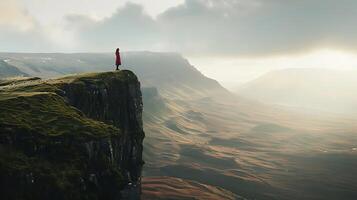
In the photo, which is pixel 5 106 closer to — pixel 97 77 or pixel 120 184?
pixel 120 184

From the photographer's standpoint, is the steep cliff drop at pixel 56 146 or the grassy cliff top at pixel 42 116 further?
the grassy cliff top at pixel 42 116

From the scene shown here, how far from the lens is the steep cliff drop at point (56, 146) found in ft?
165

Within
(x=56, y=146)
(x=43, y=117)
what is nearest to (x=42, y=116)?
(x=43, y=117)

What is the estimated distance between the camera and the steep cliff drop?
165 feet

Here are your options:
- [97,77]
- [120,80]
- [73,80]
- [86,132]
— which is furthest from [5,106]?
[120,80]

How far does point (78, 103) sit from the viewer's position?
75438mm

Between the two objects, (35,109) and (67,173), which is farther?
(35,109)

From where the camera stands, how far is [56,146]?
5500 cm

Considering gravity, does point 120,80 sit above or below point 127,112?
above

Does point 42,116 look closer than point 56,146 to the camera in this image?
No

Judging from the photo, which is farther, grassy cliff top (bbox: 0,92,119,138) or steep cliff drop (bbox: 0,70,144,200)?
grassy cliff top (bbox: 0,92,119,138)

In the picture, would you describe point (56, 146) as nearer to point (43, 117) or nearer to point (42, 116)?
point (43, 117)

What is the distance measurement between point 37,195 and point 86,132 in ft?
37.4

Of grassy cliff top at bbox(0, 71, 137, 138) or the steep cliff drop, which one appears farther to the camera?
grassy cliff top at bbox(0, 71, 137, 138)
